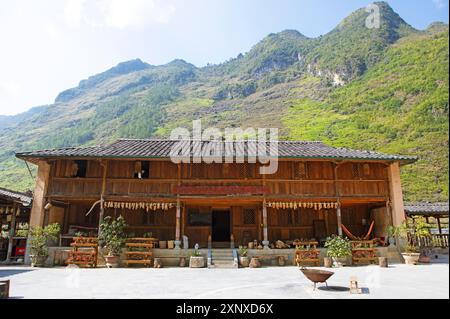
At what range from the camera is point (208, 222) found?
19141mm

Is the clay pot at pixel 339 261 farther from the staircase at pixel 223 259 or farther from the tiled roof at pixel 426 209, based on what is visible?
the tiled roof at pixel 426 209

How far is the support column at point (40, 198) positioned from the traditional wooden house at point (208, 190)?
0.16ft

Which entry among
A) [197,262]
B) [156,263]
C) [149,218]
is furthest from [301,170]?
[149,218]

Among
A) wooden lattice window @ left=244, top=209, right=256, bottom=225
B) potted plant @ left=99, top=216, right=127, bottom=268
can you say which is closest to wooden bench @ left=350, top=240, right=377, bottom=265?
wooden lattice window @ left=244, top=209, right=256, bottom=225

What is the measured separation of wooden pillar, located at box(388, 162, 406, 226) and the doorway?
9256mm

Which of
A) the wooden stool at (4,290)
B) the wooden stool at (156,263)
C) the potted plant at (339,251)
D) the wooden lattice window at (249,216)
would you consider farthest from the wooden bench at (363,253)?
the wooden stool at (4,290)

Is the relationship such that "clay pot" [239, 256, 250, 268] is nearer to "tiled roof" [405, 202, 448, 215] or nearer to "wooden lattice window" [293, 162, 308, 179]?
"wooden lattice window" [293, 162, 308, 179]

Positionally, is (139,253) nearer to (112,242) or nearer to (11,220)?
(112,242)

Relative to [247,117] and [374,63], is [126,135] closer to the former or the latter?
[247,117]

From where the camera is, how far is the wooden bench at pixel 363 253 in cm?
1575

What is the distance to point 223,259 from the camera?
51.4 feet

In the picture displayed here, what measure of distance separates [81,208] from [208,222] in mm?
7494
